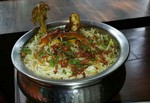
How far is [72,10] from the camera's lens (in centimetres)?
233

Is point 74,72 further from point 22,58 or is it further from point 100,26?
point 100,26

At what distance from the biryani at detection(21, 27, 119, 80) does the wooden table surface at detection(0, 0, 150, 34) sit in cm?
62

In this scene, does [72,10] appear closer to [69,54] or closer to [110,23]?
[110,23]

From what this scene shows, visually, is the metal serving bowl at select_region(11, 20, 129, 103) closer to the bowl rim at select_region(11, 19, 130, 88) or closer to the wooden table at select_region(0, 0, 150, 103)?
the bowl rim at select_region(11, 19, 130, 88)

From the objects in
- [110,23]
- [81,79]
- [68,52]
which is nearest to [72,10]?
[110,23]

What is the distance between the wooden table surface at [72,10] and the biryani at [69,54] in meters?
0.62

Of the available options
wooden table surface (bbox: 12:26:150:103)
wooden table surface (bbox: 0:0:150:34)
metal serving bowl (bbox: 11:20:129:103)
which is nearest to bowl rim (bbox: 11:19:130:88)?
metal serving bowl (bbox: 11:20:129:103)

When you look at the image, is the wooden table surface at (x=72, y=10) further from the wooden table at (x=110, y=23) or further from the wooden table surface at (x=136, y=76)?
the wooden table surface at (x=136, y=76)

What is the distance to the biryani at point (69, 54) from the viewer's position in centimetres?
121

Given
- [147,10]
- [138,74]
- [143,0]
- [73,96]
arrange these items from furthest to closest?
[143,0], [147,10], [138,74], [73,96]

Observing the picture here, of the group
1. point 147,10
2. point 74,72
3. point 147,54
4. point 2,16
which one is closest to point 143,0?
point 147,10

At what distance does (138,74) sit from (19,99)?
0.72m

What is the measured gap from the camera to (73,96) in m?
1.15

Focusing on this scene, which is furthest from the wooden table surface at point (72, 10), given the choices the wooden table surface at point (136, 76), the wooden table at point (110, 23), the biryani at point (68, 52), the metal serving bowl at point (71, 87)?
the metal serving bowl at point (71, 87)
